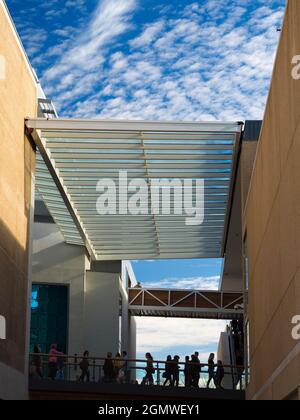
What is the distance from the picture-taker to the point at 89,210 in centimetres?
2923

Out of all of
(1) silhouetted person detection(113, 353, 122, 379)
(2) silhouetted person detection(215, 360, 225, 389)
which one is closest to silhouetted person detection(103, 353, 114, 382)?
(1) silhouetted person detection(113, 353, 122, 379)

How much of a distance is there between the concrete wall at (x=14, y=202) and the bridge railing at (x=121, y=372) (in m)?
3.19

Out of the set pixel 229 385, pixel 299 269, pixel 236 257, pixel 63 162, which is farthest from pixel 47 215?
pixel 299 269

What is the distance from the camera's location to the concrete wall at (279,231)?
459 inches

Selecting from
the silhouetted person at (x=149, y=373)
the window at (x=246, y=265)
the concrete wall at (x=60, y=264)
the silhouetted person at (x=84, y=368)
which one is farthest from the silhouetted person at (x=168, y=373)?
the concrete wall at (x=60, y=264)

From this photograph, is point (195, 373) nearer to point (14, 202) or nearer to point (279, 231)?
point (14, 202)

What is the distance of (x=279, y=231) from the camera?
544 inches

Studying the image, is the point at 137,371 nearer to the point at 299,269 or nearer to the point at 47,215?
the point at 47,215

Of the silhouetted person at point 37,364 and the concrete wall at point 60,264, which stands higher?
the concrete wall at point 60,264

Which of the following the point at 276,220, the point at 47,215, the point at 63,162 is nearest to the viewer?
the point at 276,220

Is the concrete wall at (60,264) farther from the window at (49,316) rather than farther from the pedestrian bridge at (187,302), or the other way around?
the pedestrian bridge at (187,302)

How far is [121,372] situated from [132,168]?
20.8 ft

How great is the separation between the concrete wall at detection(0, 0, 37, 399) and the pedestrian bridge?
1788 cm
